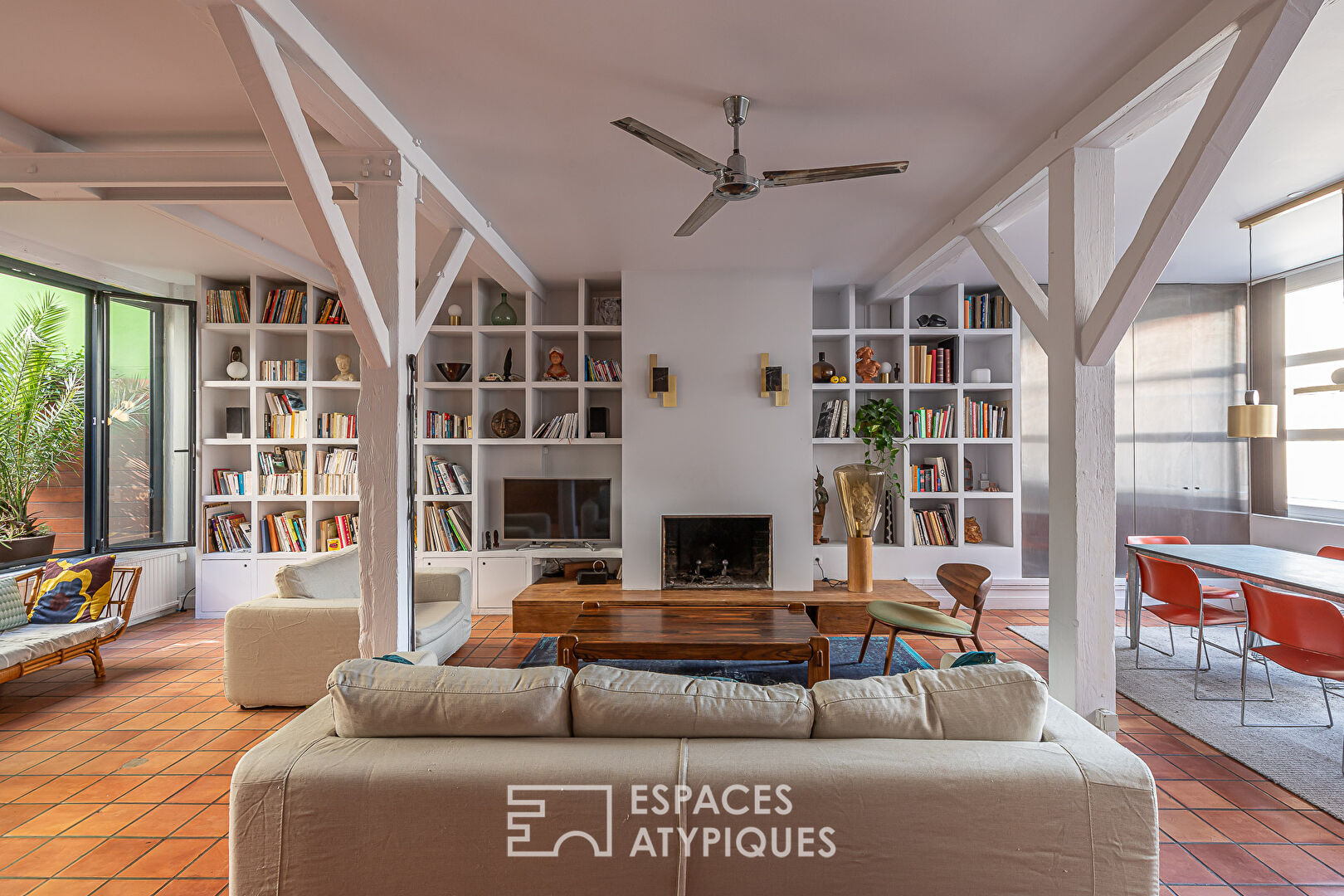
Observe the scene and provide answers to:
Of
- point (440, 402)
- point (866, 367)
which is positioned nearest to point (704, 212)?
point (866, 367)

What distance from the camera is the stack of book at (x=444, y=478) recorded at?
5680mm

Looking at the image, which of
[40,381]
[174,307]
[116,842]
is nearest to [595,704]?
[116,842]

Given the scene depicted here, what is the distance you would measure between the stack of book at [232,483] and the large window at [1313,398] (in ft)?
28.0

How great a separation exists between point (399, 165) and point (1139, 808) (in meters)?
3.23

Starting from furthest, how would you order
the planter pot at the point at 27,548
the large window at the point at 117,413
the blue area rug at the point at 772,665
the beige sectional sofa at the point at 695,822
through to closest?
the large window at the point at 117,413, the planter pot at the point at 27,548, the blue area rug at the point at 772,665, the beige sectional sofa at the point at 695,822

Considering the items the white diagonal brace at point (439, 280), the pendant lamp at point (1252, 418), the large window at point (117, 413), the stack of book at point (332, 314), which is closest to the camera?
the white diagonal brace at point (439, 280)

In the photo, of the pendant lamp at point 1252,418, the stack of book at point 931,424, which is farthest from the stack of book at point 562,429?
the pendant lamp at point 1252,418

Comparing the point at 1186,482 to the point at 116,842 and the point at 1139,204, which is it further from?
the point at 116,842

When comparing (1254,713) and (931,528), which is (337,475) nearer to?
(931,528)

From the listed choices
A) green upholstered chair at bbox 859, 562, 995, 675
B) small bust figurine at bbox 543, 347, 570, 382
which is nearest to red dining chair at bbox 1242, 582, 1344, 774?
green upholstered chair at bbox 859, 562, 995, 675

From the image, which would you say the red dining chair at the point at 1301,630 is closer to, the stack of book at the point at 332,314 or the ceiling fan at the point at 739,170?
the ceiling fan at the point at 739,170

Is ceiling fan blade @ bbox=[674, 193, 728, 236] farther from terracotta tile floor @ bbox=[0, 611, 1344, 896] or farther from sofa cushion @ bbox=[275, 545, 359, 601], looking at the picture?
terracotta tile floor @ bbox=[0, 611, 1344, 896]

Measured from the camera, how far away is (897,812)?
1.57 m

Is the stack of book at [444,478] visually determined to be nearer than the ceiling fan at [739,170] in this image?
No
